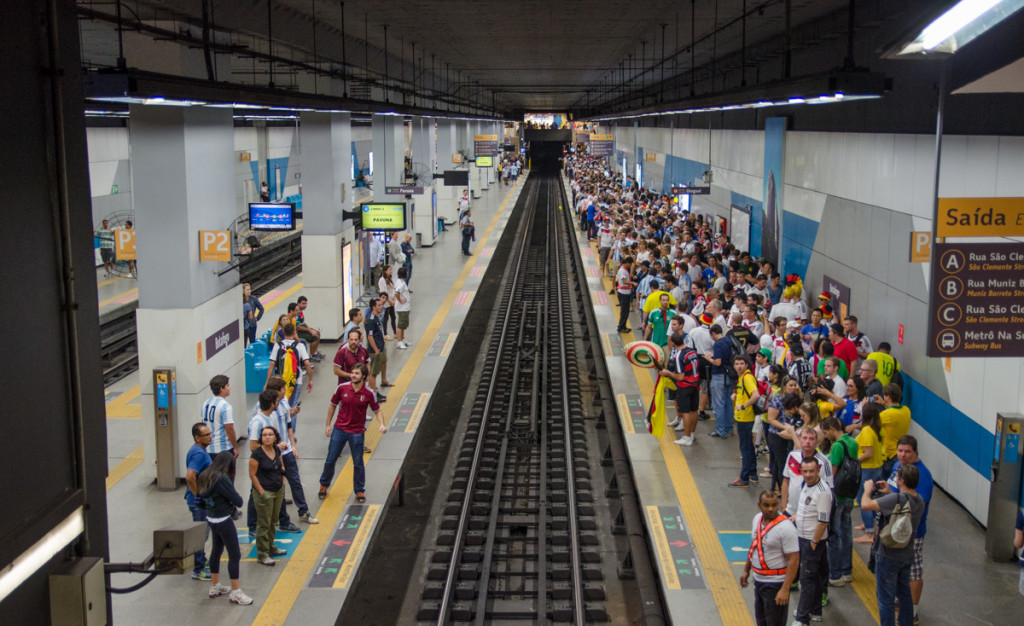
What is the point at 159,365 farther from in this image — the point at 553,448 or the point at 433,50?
the point at 433,50

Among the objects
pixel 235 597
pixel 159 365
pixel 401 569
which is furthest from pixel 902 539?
pixel 159 365

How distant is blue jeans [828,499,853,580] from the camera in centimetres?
803

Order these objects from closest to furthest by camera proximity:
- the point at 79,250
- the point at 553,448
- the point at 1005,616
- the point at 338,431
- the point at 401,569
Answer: the point at 79,250 < the point at 1005,616 < the point at 401,569 < the point at 338,431 < the point at 553,448

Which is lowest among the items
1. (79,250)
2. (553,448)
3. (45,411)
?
(553,448)

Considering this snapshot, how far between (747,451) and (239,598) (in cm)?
561

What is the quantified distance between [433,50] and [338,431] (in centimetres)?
1413

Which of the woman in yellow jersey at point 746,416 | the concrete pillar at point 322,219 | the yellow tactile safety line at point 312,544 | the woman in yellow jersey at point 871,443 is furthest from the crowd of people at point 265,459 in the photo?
the concrete pillar at point 322,219

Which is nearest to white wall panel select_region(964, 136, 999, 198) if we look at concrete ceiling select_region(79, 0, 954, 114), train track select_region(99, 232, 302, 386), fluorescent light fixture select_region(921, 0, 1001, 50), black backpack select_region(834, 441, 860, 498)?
concrete ceiling select_region(79, 0, 954, 114)

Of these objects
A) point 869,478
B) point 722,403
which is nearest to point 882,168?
point 722,403

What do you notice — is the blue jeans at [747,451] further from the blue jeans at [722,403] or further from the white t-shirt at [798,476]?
the white t-shirt at [798,476]

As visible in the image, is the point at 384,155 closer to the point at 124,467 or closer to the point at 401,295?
the point at 401,295

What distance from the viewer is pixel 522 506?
36.2ft

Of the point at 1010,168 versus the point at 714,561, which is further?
the point at 1010,168

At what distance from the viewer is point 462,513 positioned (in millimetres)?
10250
